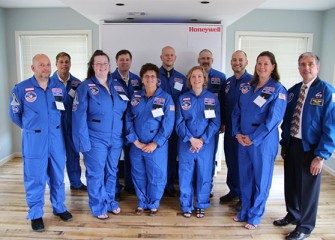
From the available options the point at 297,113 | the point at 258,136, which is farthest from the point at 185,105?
the point at 297,113

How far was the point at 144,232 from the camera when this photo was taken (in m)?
2.83

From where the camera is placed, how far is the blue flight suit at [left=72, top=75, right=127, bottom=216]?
9.12ft

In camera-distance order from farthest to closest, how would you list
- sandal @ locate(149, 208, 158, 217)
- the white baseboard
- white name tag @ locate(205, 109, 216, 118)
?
1. the white baseboard
2. sandal @ locate(149, 208, 158, 217)
3. white name tag @ locate(205, 109, 216, 118)

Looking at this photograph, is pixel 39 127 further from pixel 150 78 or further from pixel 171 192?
pixel 171 192

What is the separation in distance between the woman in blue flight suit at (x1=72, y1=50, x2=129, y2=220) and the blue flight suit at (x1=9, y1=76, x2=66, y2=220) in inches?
7.4

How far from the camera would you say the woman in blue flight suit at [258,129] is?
264cm

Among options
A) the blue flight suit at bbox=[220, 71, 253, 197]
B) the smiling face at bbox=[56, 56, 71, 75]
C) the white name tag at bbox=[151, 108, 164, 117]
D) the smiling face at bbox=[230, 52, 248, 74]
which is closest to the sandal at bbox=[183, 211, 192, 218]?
the blue flight suit at bbox=[220, 71, 253, 197]

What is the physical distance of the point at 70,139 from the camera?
3.55 m

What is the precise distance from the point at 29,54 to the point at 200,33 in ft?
10.2

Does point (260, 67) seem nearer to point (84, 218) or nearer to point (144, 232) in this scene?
point (144, 232)

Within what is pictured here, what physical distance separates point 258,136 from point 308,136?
409 mm

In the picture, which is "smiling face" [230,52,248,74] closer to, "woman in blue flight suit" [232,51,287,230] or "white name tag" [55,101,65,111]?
"woman in blue flight suit" [232,51,287,230]

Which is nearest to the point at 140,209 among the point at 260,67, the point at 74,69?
the point at 260,67

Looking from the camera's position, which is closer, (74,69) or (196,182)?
(196,182)
